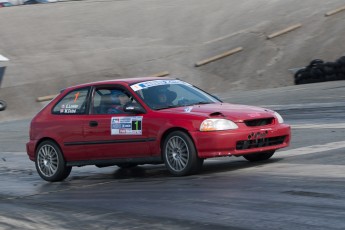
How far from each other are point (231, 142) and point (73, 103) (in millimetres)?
2767

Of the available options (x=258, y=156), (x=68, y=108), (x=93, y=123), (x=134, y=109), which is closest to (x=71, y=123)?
(x=68, y=108)

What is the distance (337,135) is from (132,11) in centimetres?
3074

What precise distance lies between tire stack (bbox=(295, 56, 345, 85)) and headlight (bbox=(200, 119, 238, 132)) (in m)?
16.4

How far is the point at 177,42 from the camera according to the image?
36719 millimetres

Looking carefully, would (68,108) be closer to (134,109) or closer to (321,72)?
(134,109)

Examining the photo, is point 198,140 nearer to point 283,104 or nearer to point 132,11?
point 283,104

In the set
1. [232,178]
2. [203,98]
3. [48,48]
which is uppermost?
[48,48]

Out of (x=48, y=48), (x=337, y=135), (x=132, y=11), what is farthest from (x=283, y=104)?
(x=132, y=11)

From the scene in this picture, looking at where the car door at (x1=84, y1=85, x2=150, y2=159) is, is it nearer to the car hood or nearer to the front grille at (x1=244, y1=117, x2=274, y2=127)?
the car hood

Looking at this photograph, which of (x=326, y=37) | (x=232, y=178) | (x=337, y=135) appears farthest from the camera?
(x=326, y=37)

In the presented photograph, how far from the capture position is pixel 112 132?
10656 millimetres

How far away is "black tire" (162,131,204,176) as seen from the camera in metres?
9.87

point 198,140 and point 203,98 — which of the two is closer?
point 198,140

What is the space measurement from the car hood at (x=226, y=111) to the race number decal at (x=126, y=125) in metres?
0.44
